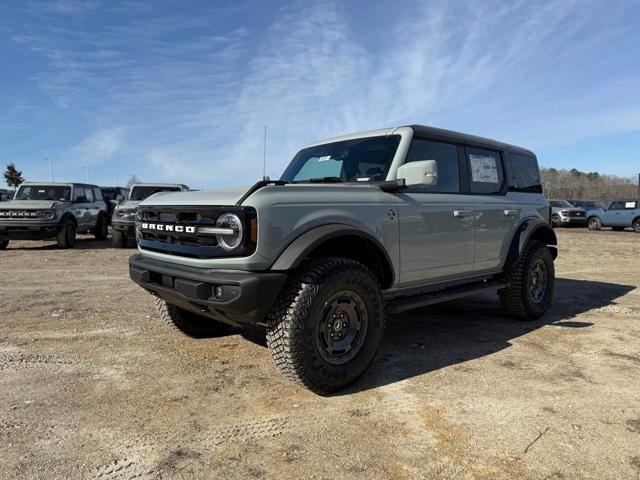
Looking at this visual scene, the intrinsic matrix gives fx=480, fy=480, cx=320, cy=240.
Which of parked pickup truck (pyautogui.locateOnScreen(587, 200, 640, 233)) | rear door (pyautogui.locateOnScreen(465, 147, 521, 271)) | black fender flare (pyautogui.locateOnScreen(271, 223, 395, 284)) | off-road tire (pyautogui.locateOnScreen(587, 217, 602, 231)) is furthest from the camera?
off-road tire (pyautogui.locateOnScreen(587, 217, 602, 231))

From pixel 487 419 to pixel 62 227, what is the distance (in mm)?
12199

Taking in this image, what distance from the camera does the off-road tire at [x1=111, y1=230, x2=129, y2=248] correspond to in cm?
1290

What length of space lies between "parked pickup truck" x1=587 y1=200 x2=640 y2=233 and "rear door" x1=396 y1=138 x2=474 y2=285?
20.9m

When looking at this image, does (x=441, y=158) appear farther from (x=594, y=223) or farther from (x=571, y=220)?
(x=571, y=220)

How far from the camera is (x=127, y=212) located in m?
12.3

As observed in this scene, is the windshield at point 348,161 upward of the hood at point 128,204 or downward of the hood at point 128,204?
upward

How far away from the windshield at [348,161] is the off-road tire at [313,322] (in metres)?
1.07

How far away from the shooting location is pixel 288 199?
10.5ft

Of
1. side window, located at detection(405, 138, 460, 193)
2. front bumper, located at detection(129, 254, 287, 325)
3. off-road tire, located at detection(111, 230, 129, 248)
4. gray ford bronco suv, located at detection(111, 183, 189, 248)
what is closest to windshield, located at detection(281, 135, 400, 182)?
side window, located at detection(405, 138, 460, 193)

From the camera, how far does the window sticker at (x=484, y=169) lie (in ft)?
16.2

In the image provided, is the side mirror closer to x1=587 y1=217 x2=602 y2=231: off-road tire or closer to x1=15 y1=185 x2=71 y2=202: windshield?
x1=15 y1=185 x2=71 y2=202: windshield

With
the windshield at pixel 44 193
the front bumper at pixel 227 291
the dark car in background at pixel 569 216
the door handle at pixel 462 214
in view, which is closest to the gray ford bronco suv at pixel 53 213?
the windshield at pixel 44 193

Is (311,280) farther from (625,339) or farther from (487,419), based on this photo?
(625,339)

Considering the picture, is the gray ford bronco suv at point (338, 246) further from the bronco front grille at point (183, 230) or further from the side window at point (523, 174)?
the side window at point (523, 174)
